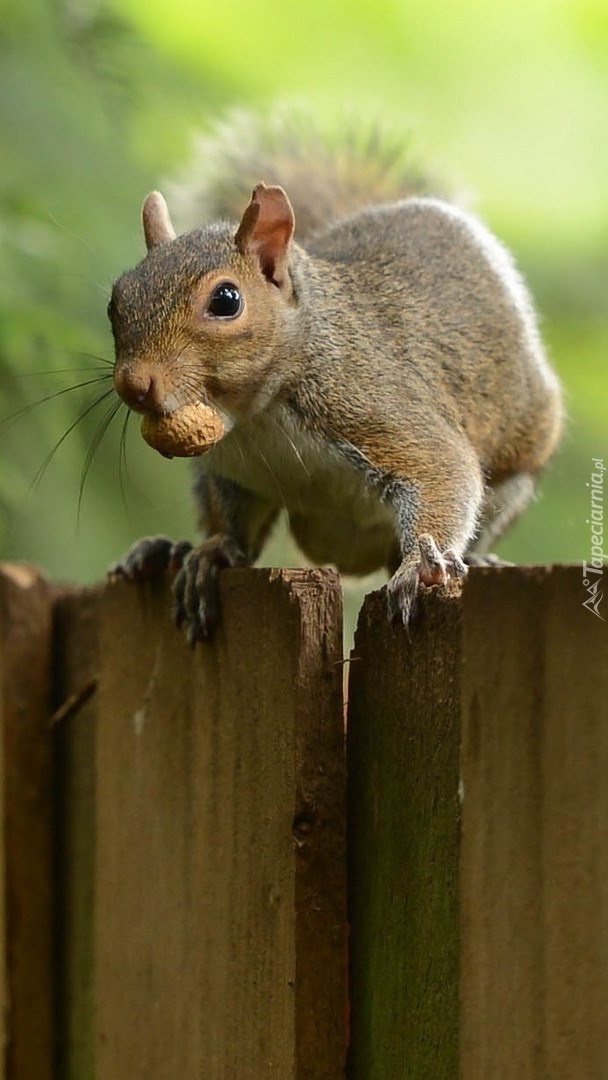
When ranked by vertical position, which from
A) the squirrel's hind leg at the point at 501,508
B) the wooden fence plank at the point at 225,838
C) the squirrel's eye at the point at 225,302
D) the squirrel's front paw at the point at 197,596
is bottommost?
the wooden fence plank at the point at 225,838

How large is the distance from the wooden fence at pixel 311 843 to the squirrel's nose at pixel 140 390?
168mm

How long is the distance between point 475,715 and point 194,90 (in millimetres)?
1458

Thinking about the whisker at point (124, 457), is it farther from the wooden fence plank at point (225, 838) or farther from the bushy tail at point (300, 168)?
the bushy tail at point (300, 168)

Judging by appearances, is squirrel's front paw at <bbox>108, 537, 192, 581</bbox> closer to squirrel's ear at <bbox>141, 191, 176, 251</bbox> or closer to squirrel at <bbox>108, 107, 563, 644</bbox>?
squirrel at <bbox>108, 107, 563, 644</bbox>

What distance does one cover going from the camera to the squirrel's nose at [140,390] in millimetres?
1257

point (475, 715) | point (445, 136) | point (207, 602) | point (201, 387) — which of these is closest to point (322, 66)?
point (445, 136)

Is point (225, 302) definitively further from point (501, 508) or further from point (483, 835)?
point (483, 835)

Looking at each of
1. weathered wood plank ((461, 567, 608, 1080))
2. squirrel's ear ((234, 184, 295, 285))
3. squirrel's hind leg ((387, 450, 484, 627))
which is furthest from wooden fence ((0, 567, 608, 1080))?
squirrel's ear ((234, 184, 295, 285))

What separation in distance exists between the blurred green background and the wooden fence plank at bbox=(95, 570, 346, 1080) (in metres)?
0.54

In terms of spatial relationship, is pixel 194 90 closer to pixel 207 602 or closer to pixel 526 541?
pixel 526 541

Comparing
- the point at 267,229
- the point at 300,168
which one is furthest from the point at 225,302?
the point at 300,168

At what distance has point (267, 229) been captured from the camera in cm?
151

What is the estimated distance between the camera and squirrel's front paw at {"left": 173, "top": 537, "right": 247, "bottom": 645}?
129 cm

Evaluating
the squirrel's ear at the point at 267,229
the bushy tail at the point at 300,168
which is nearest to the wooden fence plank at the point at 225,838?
the squirrel's ear at the point at 267,229
